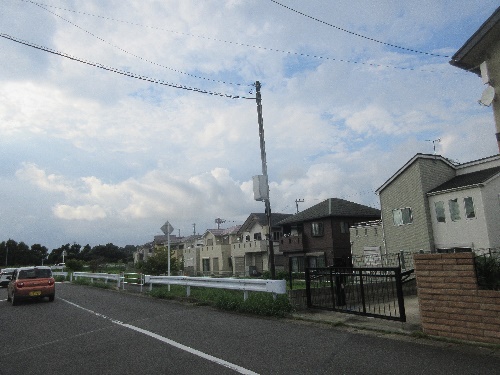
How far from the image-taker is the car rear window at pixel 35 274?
620 inches

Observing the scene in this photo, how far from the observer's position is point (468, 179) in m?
24.0

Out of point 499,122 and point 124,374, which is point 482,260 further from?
point 124,374

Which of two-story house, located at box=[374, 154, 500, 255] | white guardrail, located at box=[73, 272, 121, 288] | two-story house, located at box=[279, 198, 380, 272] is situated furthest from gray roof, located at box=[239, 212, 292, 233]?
white guardrail, located at box=[73, 272, 121, 288]

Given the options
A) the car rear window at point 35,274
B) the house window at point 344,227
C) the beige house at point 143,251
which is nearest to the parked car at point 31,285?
the car rear window at point 35,274

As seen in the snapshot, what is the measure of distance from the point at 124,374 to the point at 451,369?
14.7 feet

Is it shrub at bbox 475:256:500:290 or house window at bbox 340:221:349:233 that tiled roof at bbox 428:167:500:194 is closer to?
house window at bbox 340:221:349:233

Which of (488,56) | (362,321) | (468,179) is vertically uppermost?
(488,56)

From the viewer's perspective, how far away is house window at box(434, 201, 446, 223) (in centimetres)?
2413

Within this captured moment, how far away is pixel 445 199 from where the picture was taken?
23891 mm

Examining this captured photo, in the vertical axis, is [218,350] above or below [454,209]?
below

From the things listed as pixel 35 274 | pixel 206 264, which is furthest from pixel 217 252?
pixel 35 274

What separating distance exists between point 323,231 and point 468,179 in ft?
46.3

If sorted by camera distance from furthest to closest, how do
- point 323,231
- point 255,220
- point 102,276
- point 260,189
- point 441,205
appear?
point 255,220 < point 323,231 < point 441,205 < point 102,276 < point 260,189

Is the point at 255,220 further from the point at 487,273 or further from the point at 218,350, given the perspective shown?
the point at 487,273
